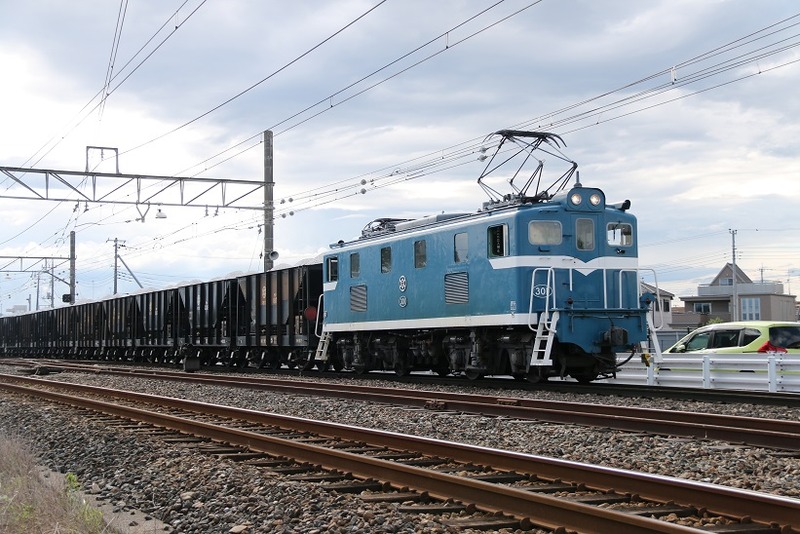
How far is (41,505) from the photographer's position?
22.6 feet

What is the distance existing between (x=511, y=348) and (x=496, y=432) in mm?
6444

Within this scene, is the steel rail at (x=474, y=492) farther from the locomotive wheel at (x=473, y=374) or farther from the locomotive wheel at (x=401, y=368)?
the locomotive wheel at (x=401, y=368)

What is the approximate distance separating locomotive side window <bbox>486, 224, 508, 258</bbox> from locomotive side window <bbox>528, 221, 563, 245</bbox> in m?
0.51

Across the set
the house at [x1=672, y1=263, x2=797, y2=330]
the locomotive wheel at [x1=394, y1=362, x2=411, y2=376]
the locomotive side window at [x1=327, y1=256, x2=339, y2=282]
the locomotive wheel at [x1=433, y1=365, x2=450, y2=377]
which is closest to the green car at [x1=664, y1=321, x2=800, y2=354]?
the locomotive wheel at [x1=433, y1=365, x2=450, y2=377]

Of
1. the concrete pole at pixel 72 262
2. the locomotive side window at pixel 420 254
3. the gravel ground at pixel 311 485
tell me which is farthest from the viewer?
the concrete pole at pixel 72 262

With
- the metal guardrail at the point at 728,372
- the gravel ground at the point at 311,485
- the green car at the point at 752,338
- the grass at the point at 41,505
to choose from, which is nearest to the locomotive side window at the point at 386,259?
the metal guardrail at the point at 728,372

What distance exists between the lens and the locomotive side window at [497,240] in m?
16.7

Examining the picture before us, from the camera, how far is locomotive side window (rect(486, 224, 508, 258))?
16.7m

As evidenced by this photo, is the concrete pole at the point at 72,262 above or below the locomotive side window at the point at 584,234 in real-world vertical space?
above

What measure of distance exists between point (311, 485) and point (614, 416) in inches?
184

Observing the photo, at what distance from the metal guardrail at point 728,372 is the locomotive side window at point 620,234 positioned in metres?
2.54

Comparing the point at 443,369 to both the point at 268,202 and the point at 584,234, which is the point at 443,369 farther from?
the point at 268,202

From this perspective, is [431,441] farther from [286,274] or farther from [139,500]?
[286,274]

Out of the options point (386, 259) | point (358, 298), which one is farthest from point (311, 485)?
point (358, 298)
